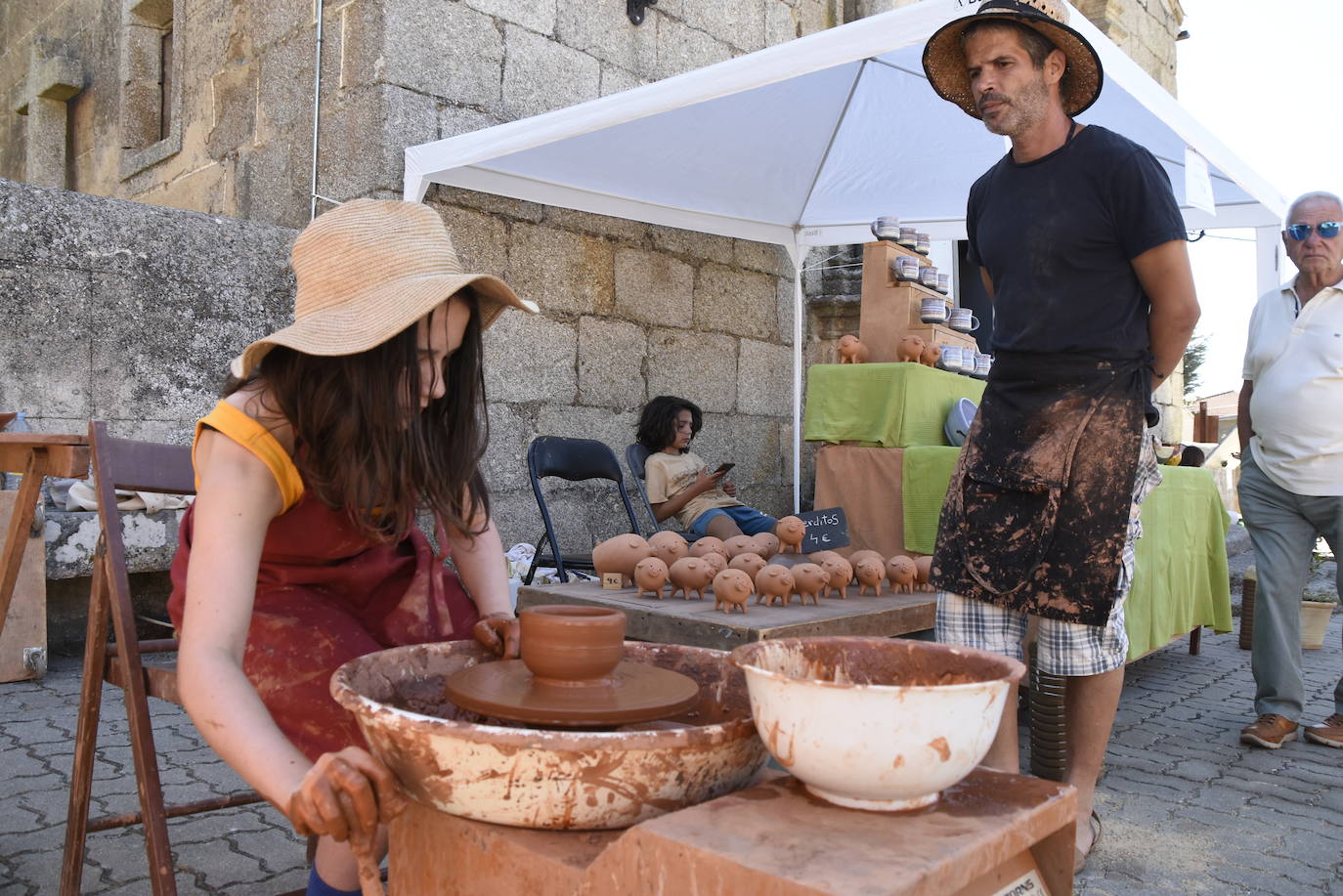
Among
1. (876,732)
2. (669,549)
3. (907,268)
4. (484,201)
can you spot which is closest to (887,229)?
(907,268)

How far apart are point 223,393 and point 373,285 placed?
333mm

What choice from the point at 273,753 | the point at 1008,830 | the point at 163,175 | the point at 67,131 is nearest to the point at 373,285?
the point at 273,753

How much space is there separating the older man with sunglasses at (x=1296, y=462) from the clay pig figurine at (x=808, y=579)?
1746mm

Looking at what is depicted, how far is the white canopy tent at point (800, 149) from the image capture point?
400cm

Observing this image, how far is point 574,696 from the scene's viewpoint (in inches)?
46.0

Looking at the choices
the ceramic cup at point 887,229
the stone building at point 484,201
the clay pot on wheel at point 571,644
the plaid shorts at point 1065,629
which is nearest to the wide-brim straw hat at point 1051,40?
the plaid shorts at point 1065,629

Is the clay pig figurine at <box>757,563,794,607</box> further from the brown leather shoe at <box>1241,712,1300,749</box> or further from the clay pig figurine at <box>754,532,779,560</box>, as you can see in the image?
the brown leather shoe at <box>1241,712,1300,749</box>

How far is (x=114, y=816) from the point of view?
1928 millimetres

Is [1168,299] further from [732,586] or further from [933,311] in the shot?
[933,311]

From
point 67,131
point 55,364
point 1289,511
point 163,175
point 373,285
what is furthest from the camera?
point 67,131

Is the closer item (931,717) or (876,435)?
(931,717)

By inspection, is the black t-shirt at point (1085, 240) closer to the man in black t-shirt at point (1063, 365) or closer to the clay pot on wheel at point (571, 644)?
the man in black t-shirt at point (1063, 365)

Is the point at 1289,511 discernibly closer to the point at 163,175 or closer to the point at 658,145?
the point at 658,145

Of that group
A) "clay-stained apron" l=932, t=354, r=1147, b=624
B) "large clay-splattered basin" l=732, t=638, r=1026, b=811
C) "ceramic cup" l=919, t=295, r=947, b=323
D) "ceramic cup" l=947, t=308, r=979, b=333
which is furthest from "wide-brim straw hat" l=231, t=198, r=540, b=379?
"ceramic cup" l=947, t=308, r=979, b=333
